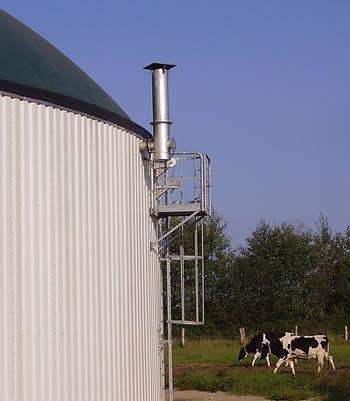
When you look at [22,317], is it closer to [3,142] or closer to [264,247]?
[3,142]

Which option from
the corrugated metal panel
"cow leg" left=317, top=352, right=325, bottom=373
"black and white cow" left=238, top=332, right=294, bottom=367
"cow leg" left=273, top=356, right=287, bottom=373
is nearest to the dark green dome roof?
the corrugated metal panel

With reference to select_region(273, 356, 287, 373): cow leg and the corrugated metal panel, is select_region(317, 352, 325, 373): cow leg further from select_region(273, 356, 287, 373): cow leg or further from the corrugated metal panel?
the corrugated metal panel

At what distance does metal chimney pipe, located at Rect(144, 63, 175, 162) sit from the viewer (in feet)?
53.6

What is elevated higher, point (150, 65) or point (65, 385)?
point (150, 65)

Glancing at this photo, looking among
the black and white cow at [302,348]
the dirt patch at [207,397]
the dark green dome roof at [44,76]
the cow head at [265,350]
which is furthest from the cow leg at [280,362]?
the dark green dome roof at [44,76]

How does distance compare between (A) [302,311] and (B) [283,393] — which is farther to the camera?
(A) [302,311]

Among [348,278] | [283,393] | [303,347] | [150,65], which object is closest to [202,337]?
[348,278]

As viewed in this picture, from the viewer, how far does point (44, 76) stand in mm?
13609

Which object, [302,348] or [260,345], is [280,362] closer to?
[302,348]

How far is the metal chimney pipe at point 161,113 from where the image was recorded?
53.6 ft

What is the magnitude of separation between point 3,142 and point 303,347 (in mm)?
22720

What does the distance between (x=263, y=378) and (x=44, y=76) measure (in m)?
17.5

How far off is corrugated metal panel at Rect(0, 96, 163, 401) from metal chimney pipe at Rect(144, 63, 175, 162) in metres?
0.82

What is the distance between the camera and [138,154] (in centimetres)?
1580
